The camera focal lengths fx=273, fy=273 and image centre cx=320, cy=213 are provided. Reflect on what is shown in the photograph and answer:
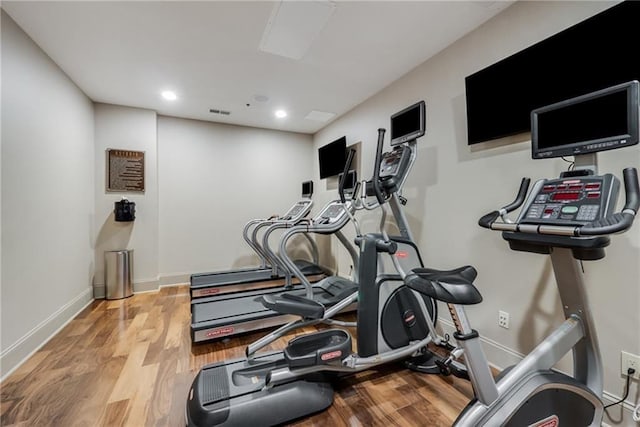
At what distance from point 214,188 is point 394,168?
3.42 meters

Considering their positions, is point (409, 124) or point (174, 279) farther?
point (174, 279)

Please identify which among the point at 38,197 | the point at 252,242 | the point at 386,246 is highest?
the point at 38,197

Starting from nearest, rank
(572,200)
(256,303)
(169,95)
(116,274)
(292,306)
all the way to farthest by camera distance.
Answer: (572,200) → (292,306) → (256,303) → (169,95) → (116,274)

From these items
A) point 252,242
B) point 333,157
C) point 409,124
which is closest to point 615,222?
point 409,124

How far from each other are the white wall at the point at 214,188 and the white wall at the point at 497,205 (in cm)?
266

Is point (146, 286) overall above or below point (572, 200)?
below

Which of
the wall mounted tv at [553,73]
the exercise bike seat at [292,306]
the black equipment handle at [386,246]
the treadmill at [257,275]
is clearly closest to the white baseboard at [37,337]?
the treadmill at [257,275]

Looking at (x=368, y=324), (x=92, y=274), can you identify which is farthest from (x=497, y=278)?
(x=92, y=274)

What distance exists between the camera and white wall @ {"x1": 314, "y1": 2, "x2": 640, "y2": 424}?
1.49 metres

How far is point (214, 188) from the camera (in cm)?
458

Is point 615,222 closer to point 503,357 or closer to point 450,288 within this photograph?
point 450,288

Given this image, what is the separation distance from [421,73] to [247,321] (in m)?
2.99

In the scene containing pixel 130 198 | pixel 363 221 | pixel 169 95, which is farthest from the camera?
pixel 130 198

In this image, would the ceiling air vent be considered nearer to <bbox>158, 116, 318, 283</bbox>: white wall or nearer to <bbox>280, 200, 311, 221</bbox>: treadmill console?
<bbox>158, 116, 318, 283</bbox>: white wall
